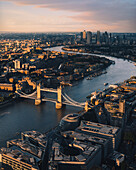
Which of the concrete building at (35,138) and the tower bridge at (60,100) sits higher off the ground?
the tower bridge at (60,100)

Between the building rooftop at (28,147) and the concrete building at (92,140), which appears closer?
the building rooftop at (28,147)

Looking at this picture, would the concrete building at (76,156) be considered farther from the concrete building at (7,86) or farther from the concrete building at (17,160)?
the concrete building at (7,86)

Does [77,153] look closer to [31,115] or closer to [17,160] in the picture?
[17,160]

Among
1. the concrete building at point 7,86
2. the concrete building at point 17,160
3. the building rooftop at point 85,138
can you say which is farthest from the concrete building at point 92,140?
the concrete building at point 7,86

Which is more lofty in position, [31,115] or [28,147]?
[28,147]

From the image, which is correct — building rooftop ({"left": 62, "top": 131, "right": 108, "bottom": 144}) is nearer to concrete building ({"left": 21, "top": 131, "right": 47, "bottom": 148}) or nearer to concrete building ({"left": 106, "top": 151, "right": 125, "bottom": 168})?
concrete building ({"left": 106, "top": 151, "right": 125, "bottom": 168})

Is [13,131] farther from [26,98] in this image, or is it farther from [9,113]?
[26,98]

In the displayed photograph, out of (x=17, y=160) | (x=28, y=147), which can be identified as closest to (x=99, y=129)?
(x=28, y=147)

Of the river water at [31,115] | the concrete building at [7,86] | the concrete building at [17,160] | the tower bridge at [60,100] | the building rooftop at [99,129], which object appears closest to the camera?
the concrete building at [17,160]
